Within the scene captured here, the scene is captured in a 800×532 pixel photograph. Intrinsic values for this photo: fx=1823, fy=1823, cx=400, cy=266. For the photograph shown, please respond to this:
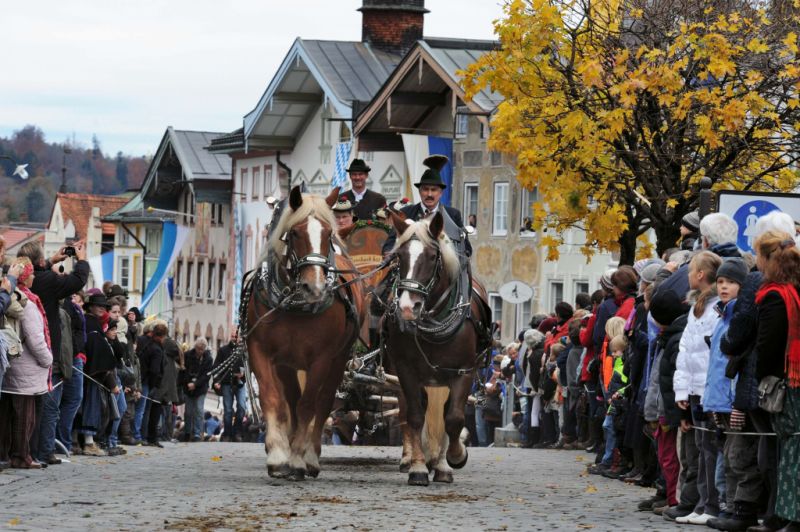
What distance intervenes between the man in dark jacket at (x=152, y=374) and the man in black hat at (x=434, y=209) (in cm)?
982

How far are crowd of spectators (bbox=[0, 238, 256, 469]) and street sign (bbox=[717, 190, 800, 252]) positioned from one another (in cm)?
496

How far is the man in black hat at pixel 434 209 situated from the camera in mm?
15695

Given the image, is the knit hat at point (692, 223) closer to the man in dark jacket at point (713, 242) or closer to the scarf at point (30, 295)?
the man in dark jacket at point (713, 242)

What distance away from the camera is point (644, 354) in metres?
14.2

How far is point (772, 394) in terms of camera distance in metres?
11.0

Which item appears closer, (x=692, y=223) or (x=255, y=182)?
(x=692, y=223)

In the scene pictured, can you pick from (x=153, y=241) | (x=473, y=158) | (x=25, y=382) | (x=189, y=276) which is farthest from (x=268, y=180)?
(x=25, y=382)

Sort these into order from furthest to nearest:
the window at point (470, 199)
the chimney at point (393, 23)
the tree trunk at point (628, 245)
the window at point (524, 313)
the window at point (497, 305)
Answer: the chimney at point (393, 23) < the window at point (470, 199) < the window at point (497, 305) < the window at point (524, 313) < the tree trunk at point (628, 245)

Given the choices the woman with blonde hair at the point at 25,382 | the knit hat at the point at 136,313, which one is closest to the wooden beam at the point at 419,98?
the knit hat at the point at 136,313

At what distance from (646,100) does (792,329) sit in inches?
434

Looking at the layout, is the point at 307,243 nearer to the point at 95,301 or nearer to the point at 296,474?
the point at 296,474

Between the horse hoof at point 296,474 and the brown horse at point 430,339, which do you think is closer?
the brown horse at point 430,339

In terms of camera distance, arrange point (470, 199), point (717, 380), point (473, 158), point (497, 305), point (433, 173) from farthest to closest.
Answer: point (470, 199) → point (473, 158) → point (497, 305) → point (433, 173) → point (717, 380)

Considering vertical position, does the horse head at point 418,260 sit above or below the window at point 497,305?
below
